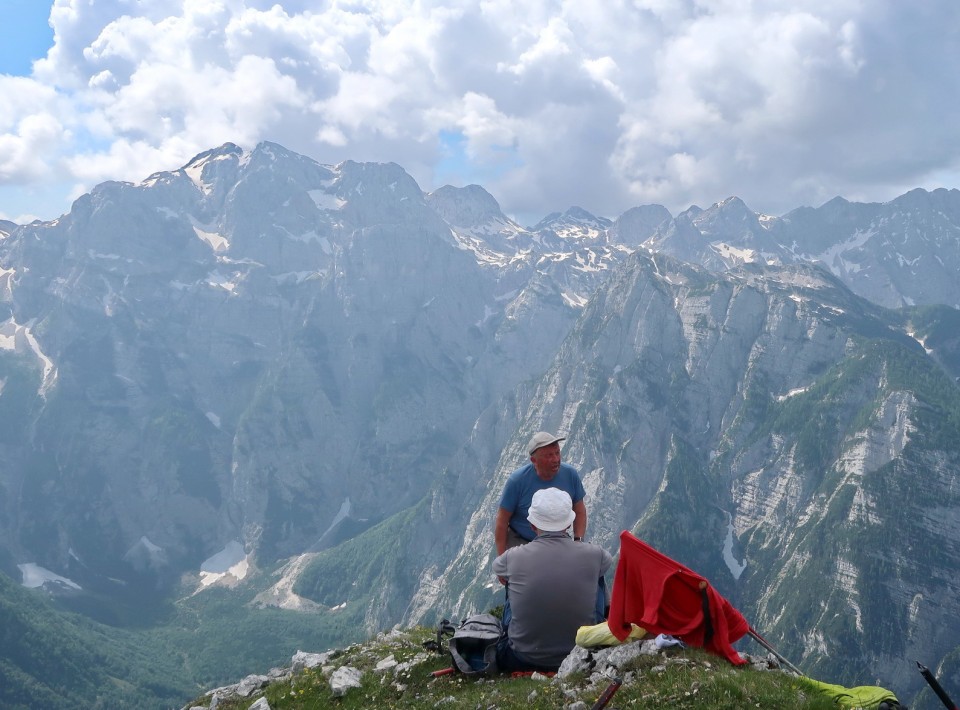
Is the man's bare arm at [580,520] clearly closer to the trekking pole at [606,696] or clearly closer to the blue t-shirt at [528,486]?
the blue t-shirt at [528,486]

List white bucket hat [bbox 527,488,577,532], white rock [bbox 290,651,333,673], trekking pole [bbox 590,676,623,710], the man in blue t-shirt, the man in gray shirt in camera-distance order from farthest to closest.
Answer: white rock [bbox 290,651,333,673] < the man in blue t-shirt < the man in gray shirt < white bucket hat [bbox 527,488,577,532] < trekking pole [bbox 590,676,623,710]

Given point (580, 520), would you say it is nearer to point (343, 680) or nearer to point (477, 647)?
point (477, 647)

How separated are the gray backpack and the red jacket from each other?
4040 mm

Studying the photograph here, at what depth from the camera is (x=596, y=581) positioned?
51.8 ft

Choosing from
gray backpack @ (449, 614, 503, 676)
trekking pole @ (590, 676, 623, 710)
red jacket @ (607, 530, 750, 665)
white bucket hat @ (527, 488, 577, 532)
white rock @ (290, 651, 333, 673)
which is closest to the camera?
trekking pole @ (590, 676, 623, 710)

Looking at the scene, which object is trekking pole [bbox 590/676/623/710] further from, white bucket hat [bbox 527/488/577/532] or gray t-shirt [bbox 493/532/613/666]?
white bucket hat [bbox 527/488/577/532]

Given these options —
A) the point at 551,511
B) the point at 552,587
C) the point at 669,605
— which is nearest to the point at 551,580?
the point at 552,587

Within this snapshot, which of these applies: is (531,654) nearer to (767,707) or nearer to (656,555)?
(656,555)

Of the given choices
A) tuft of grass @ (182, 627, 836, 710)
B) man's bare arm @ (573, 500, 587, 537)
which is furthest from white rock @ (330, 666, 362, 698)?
man's bare arm @ (573, 500, 587, 537)

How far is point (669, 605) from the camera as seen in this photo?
46.2ft

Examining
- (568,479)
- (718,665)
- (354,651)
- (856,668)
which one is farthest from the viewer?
(856,668)

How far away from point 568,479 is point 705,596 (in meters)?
6.33

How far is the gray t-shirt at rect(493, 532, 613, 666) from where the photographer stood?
1544 centimetres

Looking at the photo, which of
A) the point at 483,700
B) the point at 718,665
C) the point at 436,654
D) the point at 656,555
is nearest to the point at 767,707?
the point at 718,665
